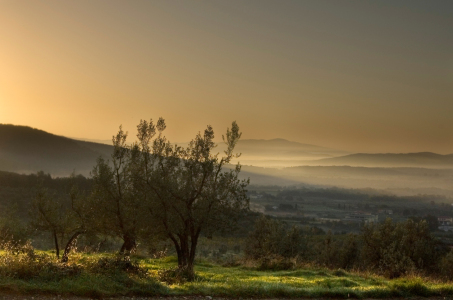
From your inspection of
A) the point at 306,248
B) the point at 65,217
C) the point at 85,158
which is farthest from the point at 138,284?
the point at 85,158

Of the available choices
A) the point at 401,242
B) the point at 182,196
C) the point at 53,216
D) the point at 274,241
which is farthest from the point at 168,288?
the point at 401,242

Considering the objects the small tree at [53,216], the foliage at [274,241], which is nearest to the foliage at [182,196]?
the small tree at [53,216]

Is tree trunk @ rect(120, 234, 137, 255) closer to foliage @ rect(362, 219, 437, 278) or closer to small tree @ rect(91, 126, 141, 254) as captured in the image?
small tree @ rect(91, 126, 141, 254)

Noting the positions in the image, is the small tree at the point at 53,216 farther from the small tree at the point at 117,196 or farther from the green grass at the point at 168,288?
the green grass at the point at 168,288

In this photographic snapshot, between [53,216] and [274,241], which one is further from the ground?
[53,216]

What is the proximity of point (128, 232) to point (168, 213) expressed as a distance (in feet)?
9.97

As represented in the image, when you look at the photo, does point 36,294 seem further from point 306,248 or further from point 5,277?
point 306,248

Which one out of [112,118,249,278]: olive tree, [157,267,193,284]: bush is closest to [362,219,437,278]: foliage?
[112,118,249,278]: olive tree

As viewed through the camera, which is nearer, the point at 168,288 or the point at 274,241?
the point at 168,288

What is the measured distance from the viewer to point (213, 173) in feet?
65.0

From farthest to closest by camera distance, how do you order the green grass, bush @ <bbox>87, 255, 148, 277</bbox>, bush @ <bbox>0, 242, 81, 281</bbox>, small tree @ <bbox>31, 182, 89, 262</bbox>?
small tree @ <bbox>31, 182, 89, 262</bbox>
bush @ <bbox>87, 255, 148, 277</bbox>
bush @ <bbox>0, 242, 81, 281</bbox>
the green grass

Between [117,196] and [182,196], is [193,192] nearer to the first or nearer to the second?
[182,196]

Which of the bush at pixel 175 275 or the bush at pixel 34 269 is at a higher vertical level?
the bush at pixel 34 269

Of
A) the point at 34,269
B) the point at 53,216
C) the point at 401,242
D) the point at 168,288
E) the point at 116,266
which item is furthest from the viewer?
the point at 401,242
